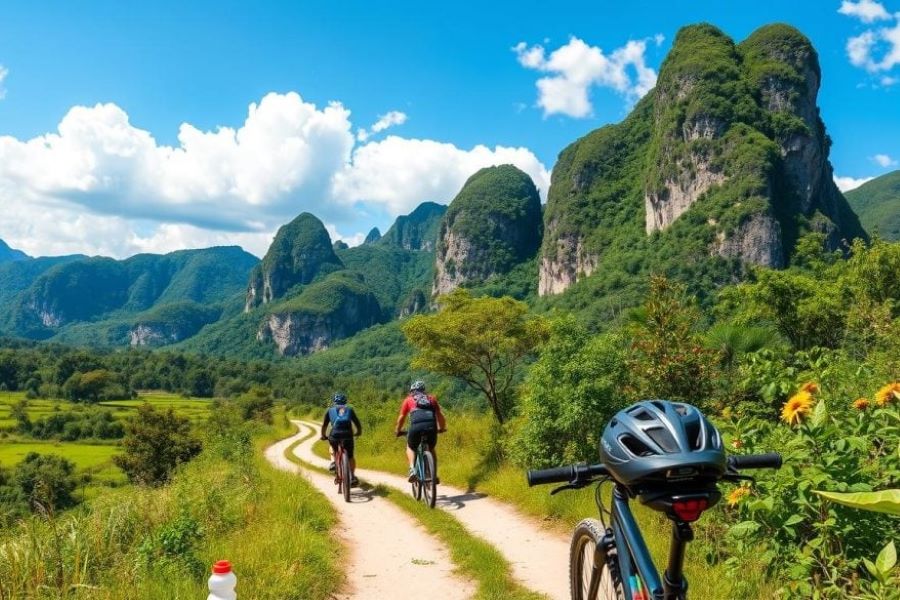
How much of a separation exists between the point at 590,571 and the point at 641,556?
2.74 ft

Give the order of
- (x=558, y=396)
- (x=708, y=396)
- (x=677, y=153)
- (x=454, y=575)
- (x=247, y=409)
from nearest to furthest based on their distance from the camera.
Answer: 1. (x=454, y=575)
2. (x=708, y=396)
3. (x=558, y=396)
4. (x=247, y=409)
5. (x=677, y=153)

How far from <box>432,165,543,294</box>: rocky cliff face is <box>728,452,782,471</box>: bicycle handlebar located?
180 meters

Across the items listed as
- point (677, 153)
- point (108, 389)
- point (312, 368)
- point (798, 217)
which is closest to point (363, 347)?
point (312, 368)

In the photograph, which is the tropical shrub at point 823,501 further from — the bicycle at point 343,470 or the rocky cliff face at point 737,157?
the rocky cliff face at point 737,157

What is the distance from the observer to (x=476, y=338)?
655 inches

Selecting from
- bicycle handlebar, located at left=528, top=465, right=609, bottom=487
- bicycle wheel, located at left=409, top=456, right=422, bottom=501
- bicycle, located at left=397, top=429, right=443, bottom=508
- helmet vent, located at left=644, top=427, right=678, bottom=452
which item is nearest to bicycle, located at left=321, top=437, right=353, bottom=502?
bicycle wheel, located at left=409, top=456, right=422, bottom=501

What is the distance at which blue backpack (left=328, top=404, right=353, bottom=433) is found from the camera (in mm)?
10681

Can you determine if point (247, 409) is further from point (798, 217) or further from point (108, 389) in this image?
point (798, 217)

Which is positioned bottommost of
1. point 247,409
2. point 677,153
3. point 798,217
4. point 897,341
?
point 247,409

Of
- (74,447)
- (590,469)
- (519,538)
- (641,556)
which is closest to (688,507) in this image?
(641,556)

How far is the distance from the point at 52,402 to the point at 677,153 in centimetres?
11888

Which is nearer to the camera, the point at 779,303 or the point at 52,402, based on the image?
the point at 779,303

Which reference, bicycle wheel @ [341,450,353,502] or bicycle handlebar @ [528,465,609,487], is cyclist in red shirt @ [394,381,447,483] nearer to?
bicycle wheel @ [341,450,353,502]

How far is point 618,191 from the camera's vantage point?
140375 mm
